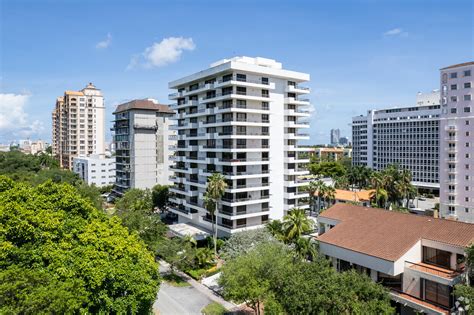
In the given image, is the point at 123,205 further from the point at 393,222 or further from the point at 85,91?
the point at 85,91

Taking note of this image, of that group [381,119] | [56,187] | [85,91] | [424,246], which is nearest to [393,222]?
[424,246]

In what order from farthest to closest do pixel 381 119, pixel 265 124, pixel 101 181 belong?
pixel 381 119
pixel 101 181
pixel 265 124

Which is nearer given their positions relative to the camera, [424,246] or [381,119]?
[424,246]

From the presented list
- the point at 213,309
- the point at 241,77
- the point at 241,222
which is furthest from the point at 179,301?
the point at 241,77

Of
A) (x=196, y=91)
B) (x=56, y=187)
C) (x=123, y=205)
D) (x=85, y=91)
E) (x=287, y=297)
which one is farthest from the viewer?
(x=85, y=91)

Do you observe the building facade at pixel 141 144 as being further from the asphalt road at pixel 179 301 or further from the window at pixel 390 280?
the window at pixel 390 280

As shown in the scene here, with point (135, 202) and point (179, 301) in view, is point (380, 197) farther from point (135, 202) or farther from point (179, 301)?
point (135, 202)
